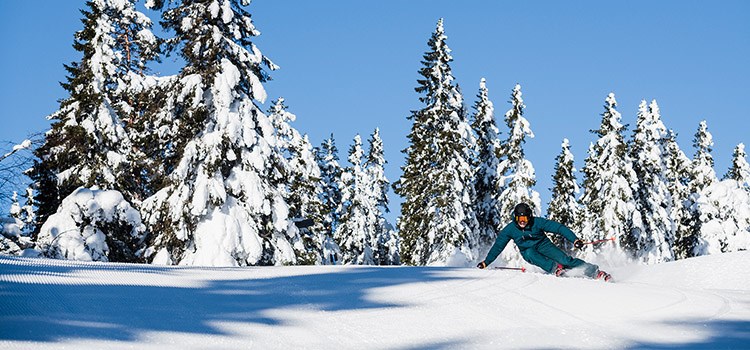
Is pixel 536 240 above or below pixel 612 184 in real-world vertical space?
below

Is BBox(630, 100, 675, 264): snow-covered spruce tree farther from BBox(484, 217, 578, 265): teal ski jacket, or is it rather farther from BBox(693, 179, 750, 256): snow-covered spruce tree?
BBox(484, 217, 578, 265): teal ski jacket

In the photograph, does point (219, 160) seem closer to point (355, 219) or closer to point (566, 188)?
point (355, 219)

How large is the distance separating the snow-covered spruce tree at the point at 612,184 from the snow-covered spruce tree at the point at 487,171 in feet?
19.6

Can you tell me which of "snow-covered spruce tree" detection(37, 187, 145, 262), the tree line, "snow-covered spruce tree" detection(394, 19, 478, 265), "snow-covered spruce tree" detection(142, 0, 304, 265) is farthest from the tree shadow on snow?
"snow-covered spruce tree" detection(394, 19, 478, 265)

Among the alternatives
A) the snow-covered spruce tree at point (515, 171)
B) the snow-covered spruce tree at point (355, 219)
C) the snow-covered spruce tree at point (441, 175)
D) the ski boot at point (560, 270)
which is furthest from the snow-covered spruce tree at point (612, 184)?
the ski boot at point (560, 270)

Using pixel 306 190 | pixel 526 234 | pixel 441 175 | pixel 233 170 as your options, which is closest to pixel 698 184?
pixel 441 175

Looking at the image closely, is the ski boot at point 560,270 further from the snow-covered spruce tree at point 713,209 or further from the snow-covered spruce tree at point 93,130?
the snow-covered spruce tree at point 713,209

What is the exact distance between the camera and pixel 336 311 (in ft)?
19.4

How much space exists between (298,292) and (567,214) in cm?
4449

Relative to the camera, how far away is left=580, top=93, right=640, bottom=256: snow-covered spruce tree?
36750 millimetres

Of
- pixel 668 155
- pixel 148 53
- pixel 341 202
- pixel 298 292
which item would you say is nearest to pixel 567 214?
pixel 668 155

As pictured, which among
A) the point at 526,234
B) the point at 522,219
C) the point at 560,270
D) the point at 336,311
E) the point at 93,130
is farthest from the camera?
the point at 93,130

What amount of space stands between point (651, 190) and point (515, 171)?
31.6 feet

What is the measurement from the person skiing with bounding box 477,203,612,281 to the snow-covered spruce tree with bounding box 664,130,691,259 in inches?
1483
